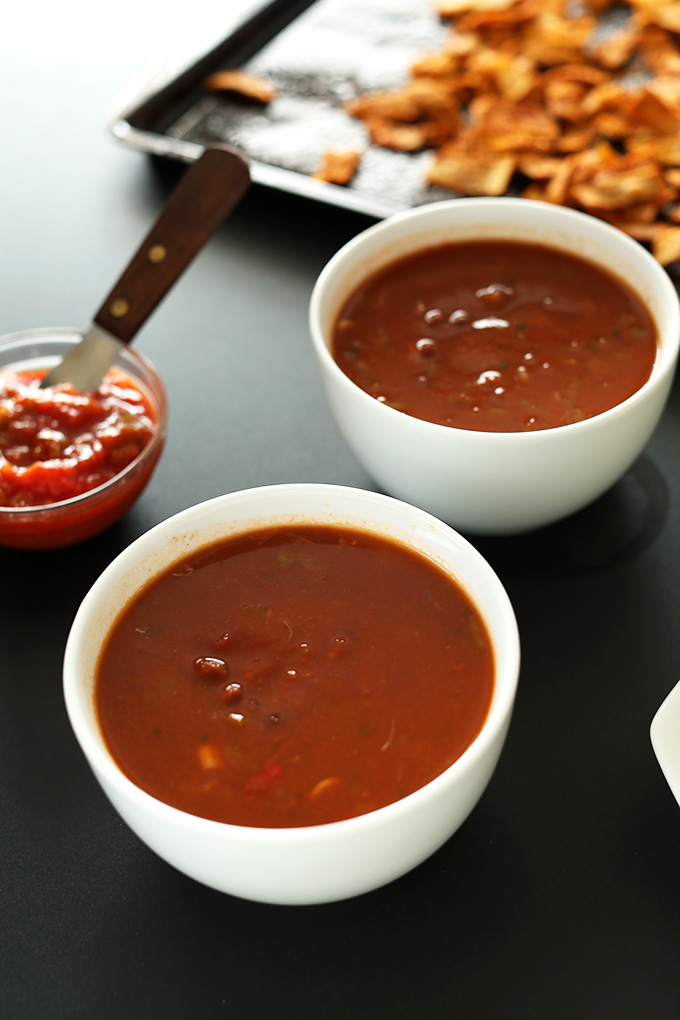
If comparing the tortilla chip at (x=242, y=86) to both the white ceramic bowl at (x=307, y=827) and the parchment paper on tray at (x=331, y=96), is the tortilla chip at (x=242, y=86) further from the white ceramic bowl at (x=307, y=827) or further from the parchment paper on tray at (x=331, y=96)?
the white ceramic bowl at (x=307, y=827)

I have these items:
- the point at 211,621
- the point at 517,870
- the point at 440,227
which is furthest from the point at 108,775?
the point at 440,227

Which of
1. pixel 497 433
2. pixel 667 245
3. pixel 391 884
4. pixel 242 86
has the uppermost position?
pixel 242 86

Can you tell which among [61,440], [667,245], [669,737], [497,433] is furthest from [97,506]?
[667,245]

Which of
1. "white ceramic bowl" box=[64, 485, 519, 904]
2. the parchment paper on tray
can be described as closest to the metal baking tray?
the parchment paper on tray

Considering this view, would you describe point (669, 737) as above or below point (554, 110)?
below

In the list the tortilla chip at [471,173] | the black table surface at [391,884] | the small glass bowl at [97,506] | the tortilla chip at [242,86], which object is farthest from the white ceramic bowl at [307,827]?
the tortilla chip at [242,86]

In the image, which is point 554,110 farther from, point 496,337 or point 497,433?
point 497,433
